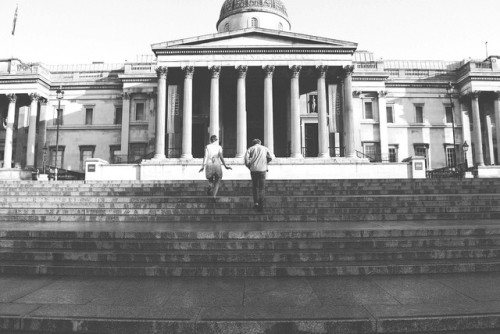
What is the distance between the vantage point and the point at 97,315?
156 inches

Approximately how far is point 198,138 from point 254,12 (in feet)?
48.5

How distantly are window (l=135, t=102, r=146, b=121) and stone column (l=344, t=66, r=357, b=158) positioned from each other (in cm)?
2071

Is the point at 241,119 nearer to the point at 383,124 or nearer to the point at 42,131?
the point at 383,124

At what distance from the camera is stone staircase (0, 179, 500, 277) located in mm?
5891

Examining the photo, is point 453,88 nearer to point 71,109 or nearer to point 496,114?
point 496,114

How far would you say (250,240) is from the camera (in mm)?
7133

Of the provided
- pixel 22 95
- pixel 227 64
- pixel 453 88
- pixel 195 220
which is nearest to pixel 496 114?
pixel 453 88

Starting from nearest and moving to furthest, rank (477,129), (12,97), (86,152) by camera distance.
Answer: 1. (12,97)
2. (477,129)
3. (86,152)

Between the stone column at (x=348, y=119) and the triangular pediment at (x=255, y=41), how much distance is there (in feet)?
7.74

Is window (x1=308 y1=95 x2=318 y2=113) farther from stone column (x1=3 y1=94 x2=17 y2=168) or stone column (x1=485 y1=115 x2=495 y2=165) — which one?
stone column (x1=3 y1=94 x2=17 y2=168)

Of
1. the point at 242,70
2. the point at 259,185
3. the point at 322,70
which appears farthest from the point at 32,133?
the point at 259,185

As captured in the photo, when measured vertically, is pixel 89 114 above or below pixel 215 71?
below

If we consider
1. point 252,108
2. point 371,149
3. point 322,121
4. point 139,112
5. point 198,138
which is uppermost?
point 139,112

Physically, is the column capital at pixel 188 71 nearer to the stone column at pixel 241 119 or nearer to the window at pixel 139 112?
the stone column at pixel 241 119
